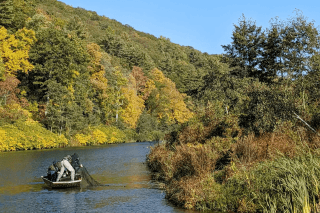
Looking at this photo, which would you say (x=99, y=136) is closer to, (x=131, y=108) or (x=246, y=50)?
(x=131, y=108)

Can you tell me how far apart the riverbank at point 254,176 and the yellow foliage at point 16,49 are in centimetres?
3858

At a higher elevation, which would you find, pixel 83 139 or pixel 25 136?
pixel 25 136

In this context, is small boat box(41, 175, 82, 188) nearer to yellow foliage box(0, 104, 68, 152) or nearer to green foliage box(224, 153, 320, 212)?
green foliage box(224, 153, 320, 212)

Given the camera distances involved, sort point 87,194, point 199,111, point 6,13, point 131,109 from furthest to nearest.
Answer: point 131,109 → point 6,13 → point 199,111 → point 87,194

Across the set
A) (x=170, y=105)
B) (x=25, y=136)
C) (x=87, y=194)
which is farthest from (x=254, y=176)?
(x=170, y=105)

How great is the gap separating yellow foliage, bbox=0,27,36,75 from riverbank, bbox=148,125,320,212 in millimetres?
38584

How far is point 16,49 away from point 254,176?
152ft

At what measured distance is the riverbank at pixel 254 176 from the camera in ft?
35.5

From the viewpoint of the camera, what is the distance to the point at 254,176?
1320cm

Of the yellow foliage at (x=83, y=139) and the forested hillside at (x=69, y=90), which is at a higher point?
the forested hillside at (x=69, y=90)

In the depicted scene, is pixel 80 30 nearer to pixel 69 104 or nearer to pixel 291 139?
pixel 69 104

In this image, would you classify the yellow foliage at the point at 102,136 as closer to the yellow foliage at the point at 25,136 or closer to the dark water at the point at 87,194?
the yellow foliage at the point at 25,136

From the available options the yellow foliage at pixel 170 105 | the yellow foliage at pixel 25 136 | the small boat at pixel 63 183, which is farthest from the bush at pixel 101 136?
the small boat at pixel 63 183

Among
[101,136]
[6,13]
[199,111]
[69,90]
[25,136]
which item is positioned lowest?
[25,136]
